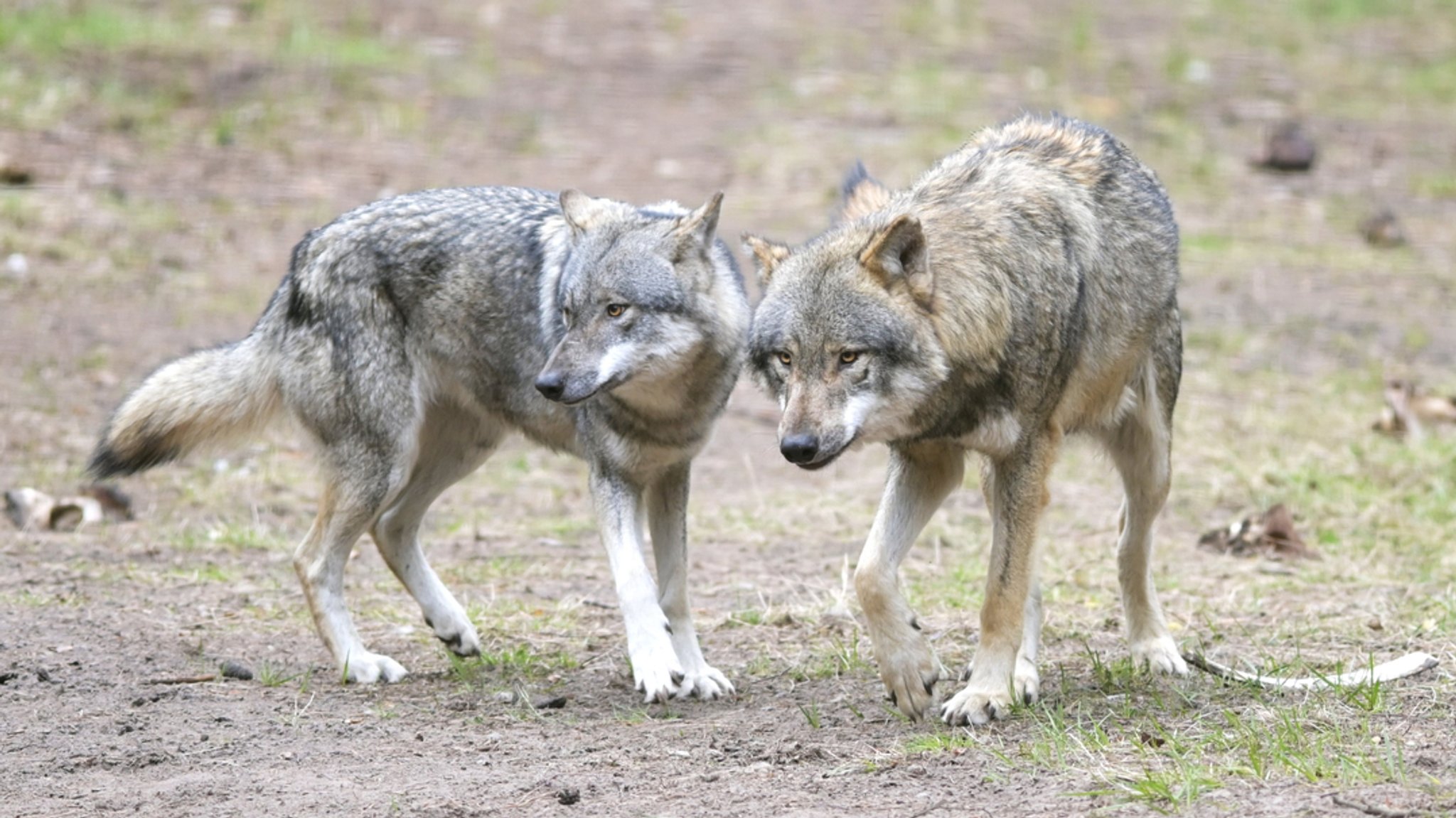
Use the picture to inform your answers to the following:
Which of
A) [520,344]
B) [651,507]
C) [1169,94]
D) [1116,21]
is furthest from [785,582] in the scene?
[1116,21]

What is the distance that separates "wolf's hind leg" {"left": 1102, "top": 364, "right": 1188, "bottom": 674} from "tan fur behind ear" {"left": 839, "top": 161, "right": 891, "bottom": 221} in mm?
1117

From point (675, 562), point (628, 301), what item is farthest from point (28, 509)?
point (628, 301)

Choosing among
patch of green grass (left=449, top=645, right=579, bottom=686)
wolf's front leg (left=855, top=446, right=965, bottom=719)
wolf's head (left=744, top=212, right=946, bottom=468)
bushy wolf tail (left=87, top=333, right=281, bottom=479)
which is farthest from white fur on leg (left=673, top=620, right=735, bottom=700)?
bushy wolf tail (left=87, top=333, right=281, bottom=479)

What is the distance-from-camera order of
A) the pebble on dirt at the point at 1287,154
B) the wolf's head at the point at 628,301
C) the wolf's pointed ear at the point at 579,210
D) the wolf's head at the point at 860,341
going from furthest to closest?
the pebble on dirt at the point at 1287,154
the wolf's pointed ear at the point at 579,210
the wolf's head at the point at 628,301
the wolf's head at the point at 860,341

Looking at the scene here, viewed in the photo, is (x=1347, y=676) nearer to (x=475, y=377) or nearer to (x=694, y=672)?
(x=694, y=672)

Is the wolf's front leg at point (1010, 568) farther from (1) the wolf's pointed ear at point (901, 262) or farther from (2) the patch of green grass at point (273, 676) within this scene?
(2) the patch of green grass at point (273, 676)

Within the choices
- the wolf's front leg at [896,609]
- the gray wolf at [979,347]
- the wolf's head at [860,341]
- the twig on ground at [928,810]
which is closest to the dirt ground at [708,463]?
the twig on ground at [928,810]

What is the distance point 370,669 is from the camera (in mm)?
6230

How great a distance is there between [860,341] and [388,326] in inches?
86.6

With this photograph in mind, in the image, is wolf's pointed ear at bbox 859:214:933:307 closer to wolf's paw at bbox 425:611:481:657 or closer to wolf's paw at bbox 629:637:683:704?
wolf's paw at bbox 629:637:683:704

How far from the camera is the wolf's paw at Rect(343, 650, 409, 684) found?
619 centimetres

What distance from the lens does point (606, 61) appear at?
16.9 metres

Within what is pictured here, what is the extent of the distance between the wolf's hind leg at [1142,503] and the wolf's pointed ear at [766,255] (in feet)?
4.65

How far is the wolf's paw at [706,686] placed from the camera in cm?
596
